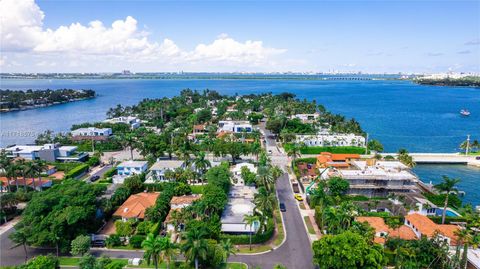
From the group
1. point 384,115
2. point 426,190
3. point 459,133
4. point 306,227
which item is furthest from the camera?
point 384,115

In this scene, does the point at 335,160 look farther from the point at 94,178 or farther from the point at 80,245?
the point at 80,245

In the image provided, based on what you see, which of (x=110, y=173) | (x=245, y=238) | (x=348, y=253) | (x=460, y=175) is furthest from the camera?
(x=460, y=175)

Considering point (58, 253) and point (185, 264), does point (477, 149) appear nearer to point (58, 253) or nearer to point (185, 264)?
Result: point (185, 264)

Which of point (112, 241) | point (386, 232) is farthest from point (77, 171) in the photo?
point (386, 232)

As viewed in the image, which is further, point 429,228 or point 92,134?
point 92,134

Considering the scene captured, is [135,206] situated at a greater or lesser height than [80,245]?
greater

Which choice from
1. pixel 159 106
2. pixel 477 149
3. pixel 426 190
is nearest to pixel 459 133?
pixel 477 149

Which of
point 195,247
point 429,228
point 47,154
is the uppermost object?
point 195,247
